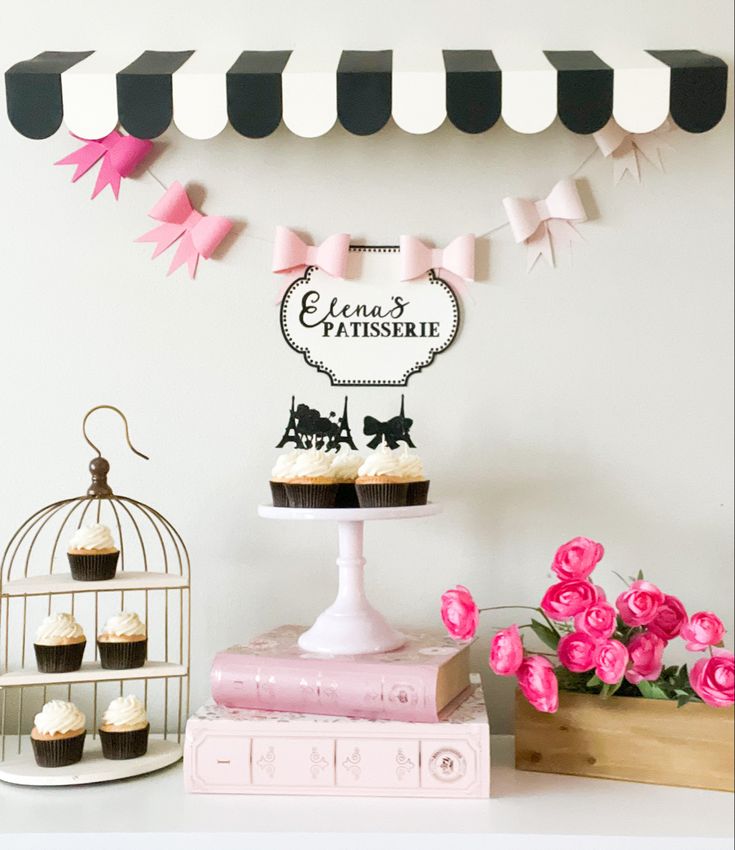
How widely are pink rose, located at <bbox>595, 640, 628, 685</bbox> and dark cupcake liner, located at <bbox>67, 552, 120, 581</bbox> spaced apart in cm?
69

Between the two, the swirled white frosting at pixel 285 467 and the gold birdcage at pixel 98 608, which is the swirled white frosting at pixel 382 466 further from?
the gold birdcage at pixel 98 608

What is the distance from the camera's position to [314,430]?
5.38 ft

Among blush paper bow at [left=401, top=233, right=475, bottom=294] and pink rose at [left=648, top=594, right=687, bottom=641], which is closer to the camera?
pink rose at [left=648, top=594, right=687, bottom=641]

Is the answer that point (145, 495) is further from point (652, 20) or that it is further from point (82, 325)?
point (652, 20)

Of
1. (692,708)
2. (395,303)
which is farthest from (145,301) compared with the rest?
(692,708)

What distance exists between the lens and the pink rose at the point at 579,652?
1369 millimetres

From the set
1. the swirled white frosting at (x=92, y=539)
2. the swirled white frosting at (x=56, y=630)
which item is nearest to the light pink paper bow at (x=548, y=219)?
the swirled white frosting at (x=92, y=539)

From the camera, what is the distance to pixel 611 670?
4.41 ft

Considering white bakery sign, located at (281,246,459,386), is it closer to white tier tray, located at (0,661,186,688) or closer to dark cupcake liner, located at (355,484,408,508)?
dark cupcake liner, located at (355,484,408,508)

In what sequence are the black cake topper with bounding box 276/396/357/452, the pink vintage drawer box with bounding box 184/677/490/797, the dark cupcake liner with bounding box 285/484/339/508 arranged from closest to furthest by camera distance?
1. the pink vintage drawer box with bounding box 184/677/490/797
2. the dark cupcake liner with bounding box 285/484/339/508
3. the black cake topper with bounding box 276/396/357/452

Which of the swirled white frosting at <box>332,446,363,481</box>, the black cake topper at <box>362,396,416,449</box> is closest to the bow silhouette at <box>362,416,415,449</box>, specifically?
the black cake topper at <box>362,396,416,449</box>

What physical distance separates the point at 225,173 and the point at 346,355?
0.36 meters

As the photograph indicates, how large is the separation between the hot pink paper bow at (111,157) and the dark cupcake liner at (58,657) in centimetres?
73

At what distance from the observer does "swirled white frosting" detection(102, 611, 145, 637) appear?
57.5 inches
